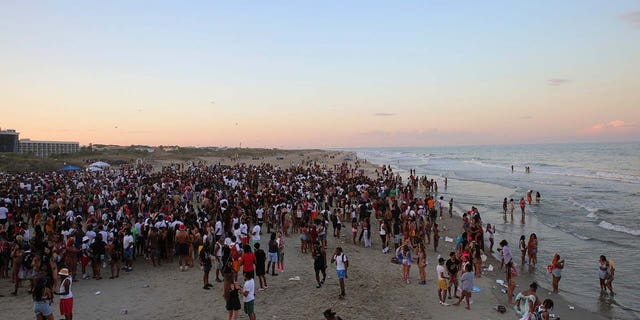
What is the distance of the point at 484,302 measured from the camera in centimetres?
1088

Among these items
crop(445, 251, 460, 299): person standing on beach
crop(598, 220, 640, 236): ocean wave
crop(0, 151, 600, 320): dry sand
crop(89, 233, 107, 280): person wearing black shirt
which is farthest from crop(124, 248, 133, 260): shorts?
crop(598, 220, 640, 236): ocean wave

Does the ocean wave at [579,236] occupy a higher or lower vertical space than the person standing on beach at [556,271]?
lower

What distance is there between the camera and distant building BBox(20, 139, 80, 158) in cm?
6600

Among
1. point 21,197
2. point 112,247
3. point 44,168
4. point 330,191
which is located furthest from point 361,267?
point 44,168

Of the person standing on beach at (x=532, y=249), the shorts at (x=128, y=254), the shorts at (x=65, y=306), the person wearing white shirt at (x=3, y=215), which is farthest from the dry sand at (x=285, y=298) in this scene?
the person wearing white shirt at (x=3, y=215)

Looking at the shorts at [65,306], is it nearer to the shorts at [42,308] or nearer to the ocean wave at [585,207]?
the shorts at [42,308]

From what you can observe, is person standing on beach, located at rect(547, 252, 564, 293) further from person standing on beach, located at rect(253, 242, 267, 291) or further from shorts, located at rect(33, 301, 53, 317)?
shorts, located at rect(33, 301, 53, 317)

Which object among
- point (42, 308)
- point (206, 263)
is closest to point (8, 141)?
point (206, 263)

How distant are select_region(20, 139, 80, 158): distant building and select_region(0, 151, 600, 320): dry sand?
65542 mm

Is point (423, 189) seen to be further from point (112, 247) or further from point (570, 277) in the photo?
point (112, 247)

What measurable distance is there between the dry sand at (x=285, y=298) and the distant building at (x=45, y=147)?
215 feet

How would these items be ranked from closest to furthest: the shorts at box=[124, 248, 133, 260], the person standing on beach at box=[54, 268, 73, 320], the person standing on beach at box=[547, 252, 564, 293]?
the person standing on beach at box=[54, 268, 73, 320], the person standing on beach at box=[547, 252, 564, 293], the shorts at box=[124, 248, 133, 260]

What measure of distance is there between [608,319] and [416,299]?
188 inches

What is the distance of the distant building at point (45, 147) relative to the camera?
6600cm
